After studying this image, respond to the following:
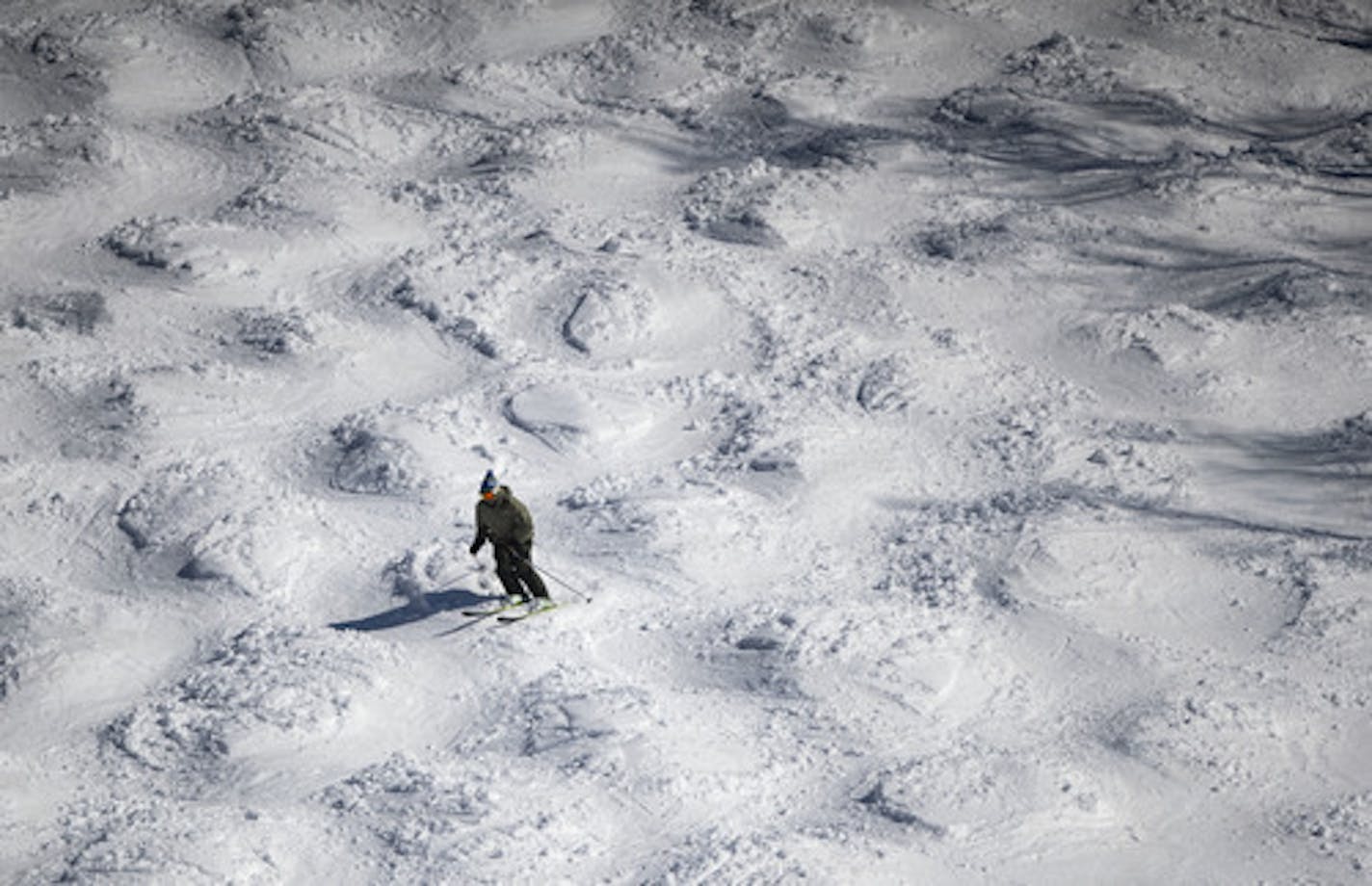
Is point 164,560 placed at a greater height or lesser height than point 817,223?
lesser

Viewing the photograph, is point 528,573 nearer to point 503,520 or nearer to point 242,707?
point 503,520

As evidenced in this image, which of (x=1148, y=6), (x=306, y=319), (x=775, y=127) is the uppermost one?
(x=1148, y=6)

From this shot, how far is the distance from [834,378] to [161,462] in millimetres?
4062

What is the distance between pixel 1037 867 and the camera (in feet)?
22.4

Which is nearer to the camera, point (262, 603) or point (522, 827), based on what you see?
point (522, 827)

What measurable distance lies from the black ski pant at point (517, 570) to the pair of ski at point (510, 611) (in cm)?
7

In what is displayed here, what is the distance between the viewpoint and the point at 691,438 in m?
9.48

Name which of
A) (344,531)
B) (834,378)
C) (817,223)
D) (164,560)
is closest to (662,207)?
(817,223)

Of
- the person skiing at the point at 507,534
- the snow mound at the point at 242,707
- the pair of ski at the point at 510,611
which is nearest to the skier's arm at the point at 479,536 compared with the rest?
the person skiing at the point at 507,534

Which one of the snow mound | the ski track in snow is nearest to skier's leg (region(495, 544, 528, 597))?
the ski track in snow

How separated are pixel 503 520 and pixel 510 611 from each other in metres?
0.63

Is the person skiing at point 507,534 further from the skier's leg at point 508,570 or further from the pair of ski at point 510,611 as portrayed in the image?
the pair of ski at point 510,611

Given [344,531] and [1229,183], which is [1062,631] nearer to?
[344,531]

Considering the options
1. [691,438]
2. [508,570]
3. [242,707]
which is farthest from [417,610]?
[691,438]
